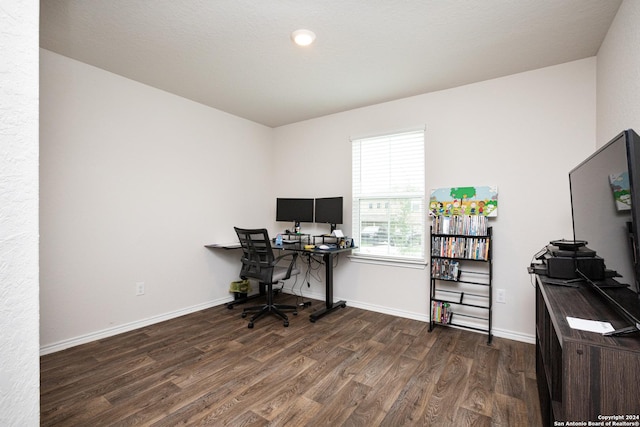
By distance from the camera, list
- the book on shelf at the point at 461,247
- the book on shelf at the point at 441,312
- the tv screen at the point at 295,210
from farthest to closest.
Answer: the tv screen at the point at 295,210 < the book on shelf at the point at 441,312 < the book on shelf at the point at 461,247

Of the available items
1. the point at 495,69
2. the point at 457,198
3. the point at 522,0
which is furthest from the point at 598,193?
the point at 495,69

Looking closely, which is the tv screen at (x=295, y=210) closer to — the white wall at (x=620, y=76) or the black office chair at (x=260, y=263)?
the black office chair at (x=260, y=263)

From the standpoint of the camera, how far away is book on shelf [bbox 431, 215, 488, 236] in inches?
109

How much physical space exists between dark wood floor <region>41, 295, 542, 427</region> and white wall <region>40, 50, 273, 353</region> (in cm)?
44

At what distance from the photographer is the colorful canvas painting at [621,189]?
1.09m

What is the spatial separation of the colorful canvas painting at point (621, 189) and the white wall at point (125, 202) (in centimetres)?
358

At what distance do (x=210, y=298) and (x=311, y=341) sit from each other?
1.62 metres

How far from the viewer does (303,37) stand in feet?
7.30

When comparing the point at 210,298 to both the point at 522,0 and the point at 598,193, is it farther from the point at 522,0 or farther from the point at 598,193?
the point at 522,0

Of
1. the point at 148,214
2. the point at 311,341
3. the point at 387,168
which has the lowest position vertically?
the point at 311,341

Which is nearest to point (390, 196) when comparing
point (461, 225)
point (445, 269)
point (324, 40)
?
point (461, 225)

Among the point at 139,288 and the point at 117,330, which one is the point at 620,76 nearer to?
the point at 139,288

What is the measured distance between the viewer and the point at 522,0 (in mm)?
1863

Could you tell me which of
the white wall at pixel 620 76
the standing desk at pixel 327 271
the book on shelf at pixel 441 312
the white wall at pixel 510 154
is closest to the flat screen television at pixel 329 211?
the standing desk at pixel 327 271
